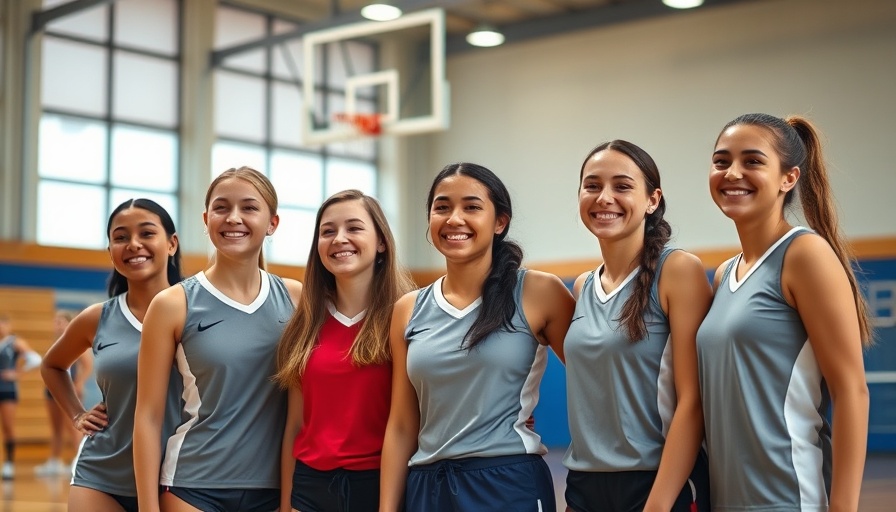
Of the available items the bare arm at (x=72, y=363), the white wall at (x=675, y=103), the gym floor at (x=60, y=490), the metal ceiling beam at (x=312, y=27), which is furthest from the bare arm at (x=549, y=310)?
the white wall at (x=675, y=103)

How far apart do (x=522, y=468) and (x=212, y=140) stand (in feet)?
45.1

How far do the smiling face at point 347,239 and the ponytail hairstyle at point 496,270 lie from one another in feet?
0.72

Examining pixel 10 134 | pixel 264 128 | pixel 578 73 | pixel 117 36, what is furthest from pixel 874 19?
pixel 10 134

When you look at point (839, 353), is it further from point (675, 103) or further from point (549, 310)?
point (675, 103)

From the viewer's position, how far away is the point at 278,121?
16812 mm

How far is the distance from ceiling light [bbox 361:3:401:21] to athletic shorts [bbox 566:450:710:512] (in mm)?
10460

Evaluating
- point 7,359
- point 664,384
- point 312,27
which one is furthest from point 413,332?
point 312,27

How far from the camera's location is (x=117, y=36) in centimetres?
1522

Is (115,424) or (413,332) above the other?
(413,332)

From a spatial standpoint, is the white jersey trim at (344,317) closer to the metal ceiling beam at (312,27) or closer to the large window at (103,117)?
the metal ceiling beam at (312,27)

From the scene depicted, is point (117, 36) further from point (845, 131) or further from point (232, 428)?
point (232, 428)

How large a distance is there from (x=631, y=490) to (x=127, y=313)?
6.16 feet

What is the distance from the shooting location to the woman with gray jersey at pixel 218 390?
10.7ft

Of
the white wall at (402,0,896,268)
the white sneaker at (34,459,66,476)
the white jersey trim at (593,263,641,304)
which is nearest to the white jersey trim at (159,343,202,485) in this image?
the white jersey trim at (593,263,641,304)
